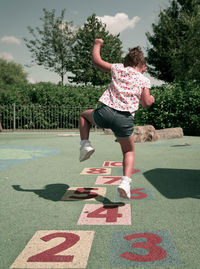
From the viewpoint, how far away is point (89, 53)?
1384 inches

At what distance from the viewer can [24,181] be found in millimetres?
4582

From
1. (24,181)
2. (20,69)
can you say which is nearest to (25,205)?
(24,181)

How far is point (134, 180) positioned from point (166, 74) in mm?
29078

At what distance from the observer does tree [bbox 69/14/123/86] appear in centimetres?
3444

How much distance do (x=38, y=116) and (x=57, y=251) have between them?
19.2 metres

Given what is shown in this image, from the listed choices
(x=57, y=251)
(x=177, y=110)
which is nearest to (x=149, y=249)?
(x=57, y=251)

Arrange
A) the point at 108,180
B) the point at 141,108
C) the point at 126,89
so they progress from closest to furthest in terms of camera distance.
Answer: the point at 126,89
the point at 108,180
the point at 141,108

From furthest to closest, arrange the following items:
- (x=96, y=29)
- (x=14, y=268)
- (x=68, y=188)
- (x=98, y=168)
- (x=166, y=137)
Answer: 1. (x=96, y=29)
2. (x=166, y=137)
3. (x=98, y=168)
4. (x=68, y=188)
5. (x=14, y=268)

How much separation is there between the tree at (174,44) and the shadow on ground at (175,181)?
76.0ft

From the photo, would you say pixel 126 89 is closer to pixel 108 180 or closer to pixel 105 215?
pixel 105 215

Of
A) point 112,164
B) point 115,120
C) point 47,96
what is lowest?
point 112,164

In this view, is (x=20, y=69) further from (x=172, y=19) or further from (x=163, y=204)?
(x=163, y=204)

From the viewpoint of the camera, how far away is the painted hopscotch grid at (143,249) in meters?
1.93

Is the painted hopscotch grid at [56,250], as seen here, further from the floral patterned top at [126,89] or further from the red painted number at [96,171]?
the red painted number at [96,171]
